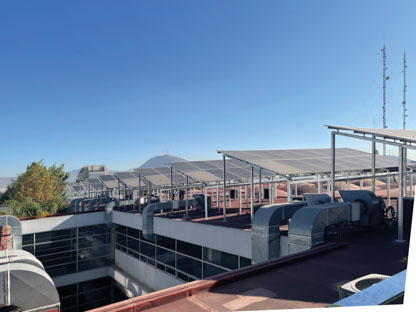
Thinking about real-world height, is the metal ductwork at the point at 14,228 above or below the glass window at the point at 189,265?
above

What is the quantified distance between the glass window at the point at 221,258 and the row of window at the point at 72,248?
14.5 metres

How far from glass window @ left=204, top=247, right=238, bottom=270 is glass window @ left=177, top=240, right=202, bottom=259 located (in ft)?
2.62

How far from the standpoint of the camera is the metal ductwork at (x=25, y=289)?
27.2 feet

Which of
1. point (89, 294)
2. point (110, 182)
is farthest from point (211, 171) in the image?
point (110, 182)

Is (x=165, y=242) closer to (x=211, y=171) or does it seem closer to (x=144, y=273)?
(x=144, y=273)

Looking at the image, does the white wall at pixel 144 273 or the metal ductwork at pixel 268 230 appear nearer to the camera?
the metal ductwork at pixel 268 230

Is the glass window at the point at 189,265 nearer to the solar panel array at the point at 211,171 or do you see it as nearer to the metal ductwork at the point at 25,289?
the solar panel array at the point at 211,171

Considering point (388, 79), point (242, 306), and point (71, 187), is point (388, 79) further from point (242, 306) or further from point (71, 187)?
point (71, 187)

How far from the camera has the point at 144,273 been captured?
23422 millimetres

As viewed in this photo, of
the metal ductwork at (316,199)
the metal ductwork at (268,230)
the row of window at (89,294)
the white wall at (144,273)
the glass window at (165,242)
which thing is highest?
the metal ductwork at (316,199)

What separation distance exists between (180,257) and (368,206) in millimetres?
11569

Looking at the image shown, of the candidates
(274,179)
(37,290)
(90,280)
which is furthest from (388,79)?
(37,290)

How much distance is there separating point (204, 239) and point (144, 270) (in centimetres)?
957

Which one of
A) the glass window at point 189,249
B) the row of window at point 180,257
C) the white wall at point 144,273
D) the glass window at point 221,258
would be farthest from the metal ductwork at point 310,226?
the white wall at point 144,273
